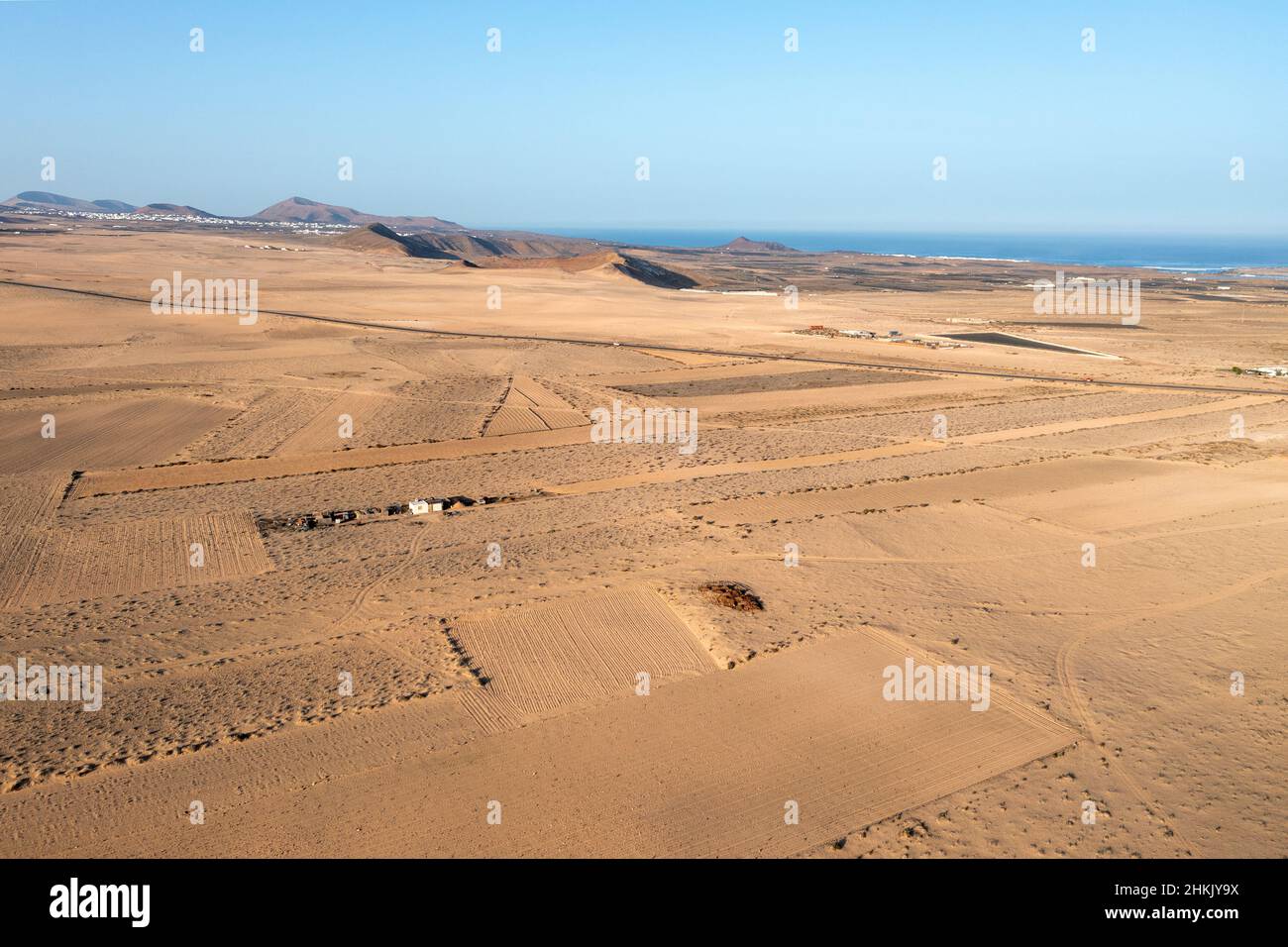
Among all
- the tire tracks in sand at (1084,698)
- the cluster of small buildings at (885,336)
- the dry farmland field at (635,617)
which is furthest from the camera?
the cluster of small buildings at (885,336)

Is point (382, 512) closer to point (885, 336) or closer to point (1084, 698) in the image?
point (1084, 698)

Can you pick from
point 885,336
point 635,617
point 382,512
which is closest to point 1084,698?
point 635,617

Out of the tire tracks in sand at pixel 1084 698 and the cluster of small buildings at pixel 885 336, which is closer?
the tire tracks in sand at pixel 1084 698

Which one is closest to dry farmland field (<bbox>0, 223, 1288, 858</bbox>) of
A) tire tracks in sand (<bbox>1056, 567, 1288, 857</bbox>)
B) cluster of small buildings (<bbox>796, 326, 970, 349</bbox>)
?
tire tracks in sand (<bbox>1056, 567, 1288, 857</bbox>)

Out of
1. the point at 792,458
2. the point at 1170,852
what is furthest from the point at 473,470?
the point at 1170,852

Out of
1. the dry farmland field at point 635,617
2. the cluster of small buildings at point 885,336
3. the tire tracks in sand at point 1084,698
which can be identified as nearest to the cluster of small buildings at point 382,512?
the dry farmland field at point 635,617

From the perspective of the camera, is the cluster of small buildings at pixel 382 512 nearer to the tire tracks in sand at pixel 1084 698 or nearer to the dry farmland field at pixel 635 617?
the dry farmland field at pixel 635 617

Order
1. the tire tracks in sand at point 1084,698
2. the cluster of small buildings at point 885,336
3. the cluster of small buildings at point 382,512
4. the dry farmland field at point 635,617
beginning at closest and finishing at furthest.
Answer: the dry farmland field at point 635,617 → the tire tracks in sand at point 1084,698 → the cluster of small buildings at point 382,512 → the cluster of small buildings at point 885,336
